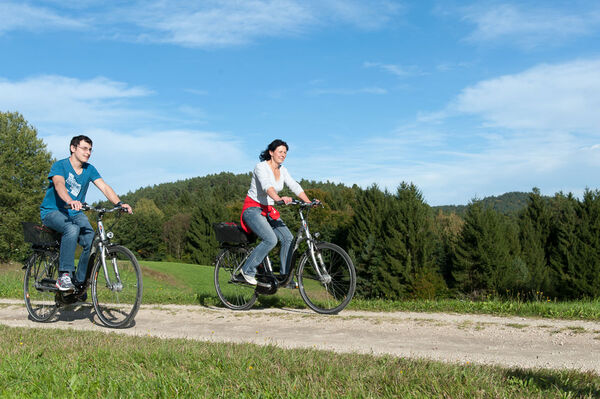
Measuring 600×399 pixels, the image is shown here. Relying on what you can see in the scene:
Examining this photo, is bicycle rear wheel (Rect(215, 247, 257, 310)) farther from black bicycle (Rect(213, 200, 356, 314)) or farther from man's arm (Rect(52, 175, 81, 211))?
man's arm (Rect(52, 175, 81, 211))

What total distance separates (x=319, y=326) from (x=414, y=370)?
2.48m

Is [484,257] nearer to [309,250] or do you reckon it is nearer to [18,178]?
[18,178]

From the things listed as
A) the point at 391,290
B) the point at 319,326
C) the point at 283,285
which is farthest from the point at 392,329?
the point at 391,290

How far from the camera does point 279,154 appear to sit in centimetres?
729

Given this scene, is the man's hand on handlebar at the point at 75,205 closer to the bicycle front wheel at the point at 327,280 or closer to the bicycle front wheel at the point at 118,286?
the bicycle front wheel at the point at 118,286

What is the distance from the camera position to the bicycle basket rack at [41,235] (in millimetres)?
7023

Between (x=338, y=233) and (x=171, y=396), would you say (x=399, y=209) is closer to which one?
(x=338, y=233)

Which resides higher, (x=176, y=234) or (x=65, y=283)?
(x=65, y=283)

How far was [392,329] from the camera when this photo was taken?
575cm

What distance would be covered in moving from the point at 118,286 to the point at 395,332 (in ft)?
10.9

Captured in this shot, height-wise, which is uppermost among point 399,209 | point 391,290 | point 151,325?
point 399,209

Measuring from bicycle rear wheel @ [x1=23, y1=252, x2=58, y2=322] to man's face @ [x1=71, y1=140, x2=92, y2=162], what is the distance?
4.81 feet

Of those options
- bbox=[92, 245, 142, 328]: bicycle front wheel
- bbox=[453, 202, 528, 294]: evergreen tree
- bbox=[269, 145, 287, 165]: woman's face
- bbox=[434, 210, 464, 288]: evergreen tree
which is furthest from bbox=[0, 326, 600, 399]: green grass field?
bbox=[434, 210, 464, 288]: evergreen tree

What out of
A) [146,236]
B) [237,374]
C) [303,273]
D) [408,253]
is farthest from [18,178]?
[146,236]
